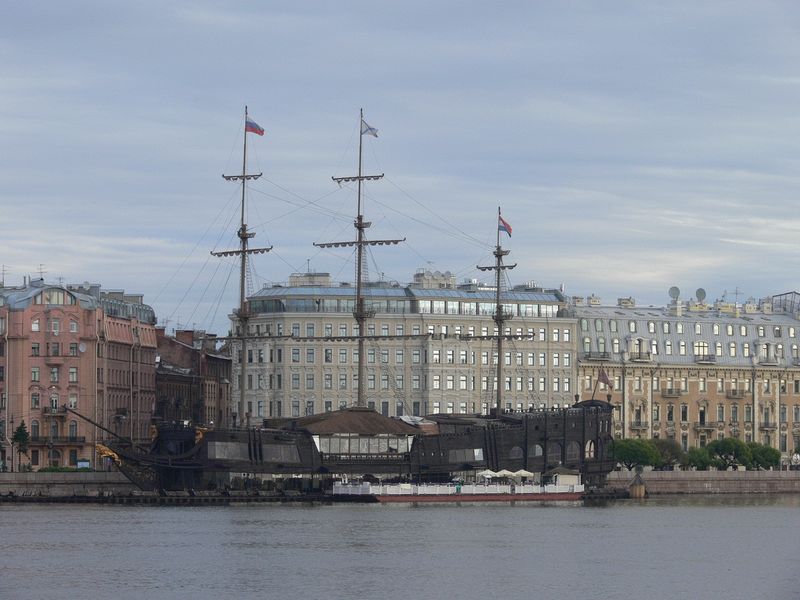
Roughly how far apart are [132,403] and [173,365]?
15950 millimetres

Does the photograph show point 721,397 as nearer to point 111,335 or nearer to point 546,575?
point 111,335

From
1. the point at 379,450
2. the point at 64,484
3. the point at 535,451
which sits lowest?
the point at 64,484

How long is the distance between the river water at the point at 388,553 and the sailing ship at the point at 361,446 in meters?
3.59

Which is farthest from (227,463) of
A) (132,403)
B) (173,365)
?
(173,365)

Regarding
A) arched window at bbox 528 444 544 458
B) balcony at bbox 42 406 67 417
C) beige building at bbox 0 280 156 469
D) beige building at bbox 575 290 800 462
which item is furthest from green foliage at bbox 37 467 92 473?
beige building at bbox 575 290 800 462

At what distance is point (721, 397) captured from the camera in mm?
175625

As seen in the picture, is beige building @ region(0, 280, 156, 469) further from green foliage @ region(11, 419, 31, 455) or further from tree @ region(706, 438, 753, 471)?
tree @ region(706, 438, 753, 471)

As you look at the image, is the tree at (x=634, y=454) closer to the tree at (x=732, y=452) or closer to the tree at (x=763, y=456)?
the tree at (x=732, y=452)

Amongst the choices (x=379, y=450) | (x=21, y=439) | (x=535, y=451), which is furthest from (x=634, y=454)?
(x=21, y=439)

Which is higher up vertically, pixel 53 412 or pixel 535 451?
pixel 53 412

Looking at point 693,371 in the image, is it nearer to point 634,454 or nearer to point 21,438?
point 634,454

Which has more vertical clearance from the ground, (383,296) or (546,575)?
(383,296)

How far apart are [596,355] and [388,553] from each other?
83545 mm

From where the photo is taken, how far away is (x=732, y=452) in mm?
162250
